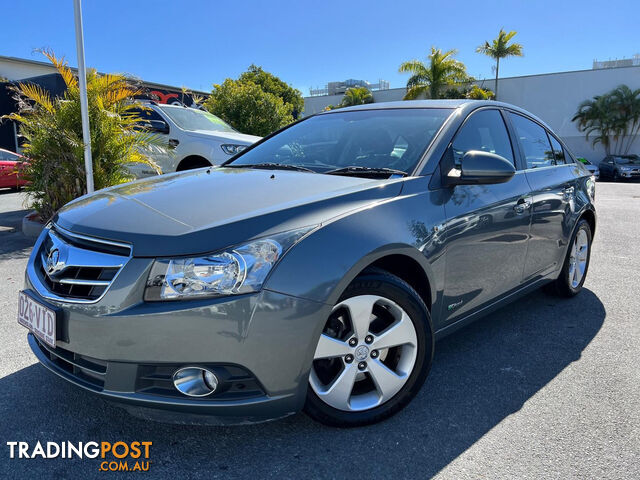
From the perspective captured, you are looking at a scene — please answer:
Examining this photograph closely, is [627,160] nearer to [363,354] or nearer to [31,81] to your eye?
[31,81]

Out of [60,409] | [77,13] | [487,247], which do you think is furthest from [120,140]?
[487,247]

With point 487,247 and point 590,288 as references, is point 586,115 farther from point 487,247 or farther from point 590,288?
point 487,247

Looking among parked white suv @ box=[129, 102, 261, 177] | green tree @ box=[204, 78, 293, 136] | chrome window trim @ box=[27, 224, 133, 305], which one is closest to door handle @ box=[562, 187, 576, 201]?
chrome window trim @ box=[27, 224, 133, 305]

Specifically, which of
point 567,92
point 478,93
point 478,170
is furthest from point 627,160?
point 478,170

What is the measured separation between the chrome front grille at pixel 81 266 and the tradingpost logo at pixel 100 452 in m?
0.64

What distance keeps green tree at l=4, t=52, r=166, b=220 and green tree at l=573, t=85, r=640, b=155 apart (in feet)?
104

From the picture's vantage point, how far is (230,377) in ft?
6.06

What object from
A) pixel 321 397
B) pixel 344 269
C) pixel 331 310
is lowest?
pixel 321 397

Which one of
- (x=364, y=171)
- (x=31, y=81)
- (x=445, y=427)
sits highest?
(x=31, y=81)

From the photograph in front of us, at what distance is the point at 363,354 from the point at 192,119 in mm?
7095

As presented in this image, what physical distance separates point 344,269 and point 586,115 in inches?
1370

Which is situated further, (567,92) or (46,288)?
(567,92)

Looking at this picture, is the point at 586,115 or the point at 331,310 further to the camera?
the point at 586,115

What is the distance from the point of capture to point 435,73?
29.4 m
